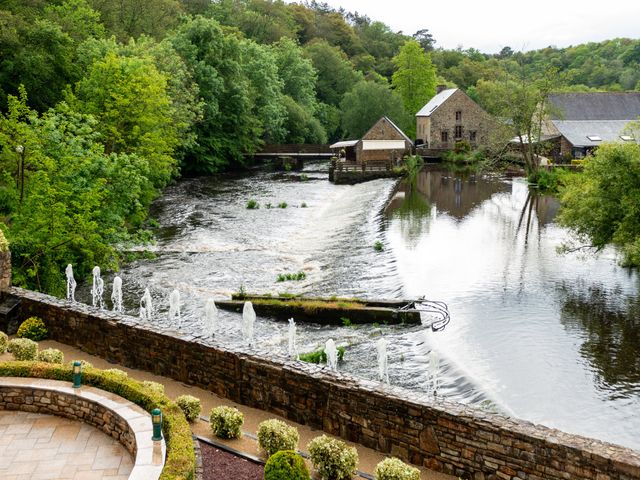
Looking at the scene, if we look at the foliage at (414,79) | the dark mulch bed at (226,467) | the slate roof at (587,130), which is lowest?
the dark mulch bed at (226,467)

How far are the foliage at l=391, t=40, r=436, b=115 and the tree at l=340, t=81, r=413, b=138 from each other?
9.93 m

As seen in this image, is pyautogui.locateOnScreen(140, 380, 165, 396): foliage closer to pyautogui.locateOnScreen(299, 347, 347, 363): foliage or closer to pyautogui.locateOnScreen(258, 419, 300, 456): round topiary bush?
pyautogui.locateOnScreen(258, 419, 300, 456): round topiary bush

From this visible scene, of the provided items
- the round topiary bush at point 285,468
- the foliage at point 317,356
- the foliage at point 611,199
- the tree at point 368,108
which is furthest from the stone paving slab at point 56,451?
the tree at point 368,108

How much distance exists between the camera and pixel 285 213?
40.1 meters

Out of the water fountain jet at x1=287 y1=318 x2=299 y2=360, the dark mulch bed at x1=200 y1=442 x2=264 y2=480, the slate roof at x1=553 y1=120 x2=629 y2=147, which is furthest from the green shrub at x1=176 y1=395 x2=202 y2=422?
the slate roof at x1=553 y1=120 x2=629 y2=147

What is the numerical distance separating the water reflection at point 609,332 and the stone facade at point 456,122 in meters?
50.6

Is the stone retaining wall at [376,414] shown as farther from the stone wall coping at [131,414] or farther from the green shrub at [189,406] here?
the stone wall coping at [131,414]

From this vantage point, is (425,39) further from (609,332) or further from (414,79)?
(609,332)

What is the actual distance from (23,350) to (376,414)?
7.57m

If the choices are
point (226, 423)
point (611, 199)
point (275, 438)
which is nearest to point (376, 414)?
point (275, 438)

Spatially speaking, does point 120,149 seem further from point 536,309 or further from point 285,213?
point 536,309

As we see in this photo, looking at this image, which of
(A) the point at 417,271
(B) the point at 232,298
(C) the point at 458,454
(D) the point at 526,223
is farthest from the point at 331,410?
(D) the point at 526,223

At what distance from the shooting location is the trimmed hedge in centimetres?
863

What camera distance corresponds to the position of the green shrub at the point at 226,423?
11.2 metres
